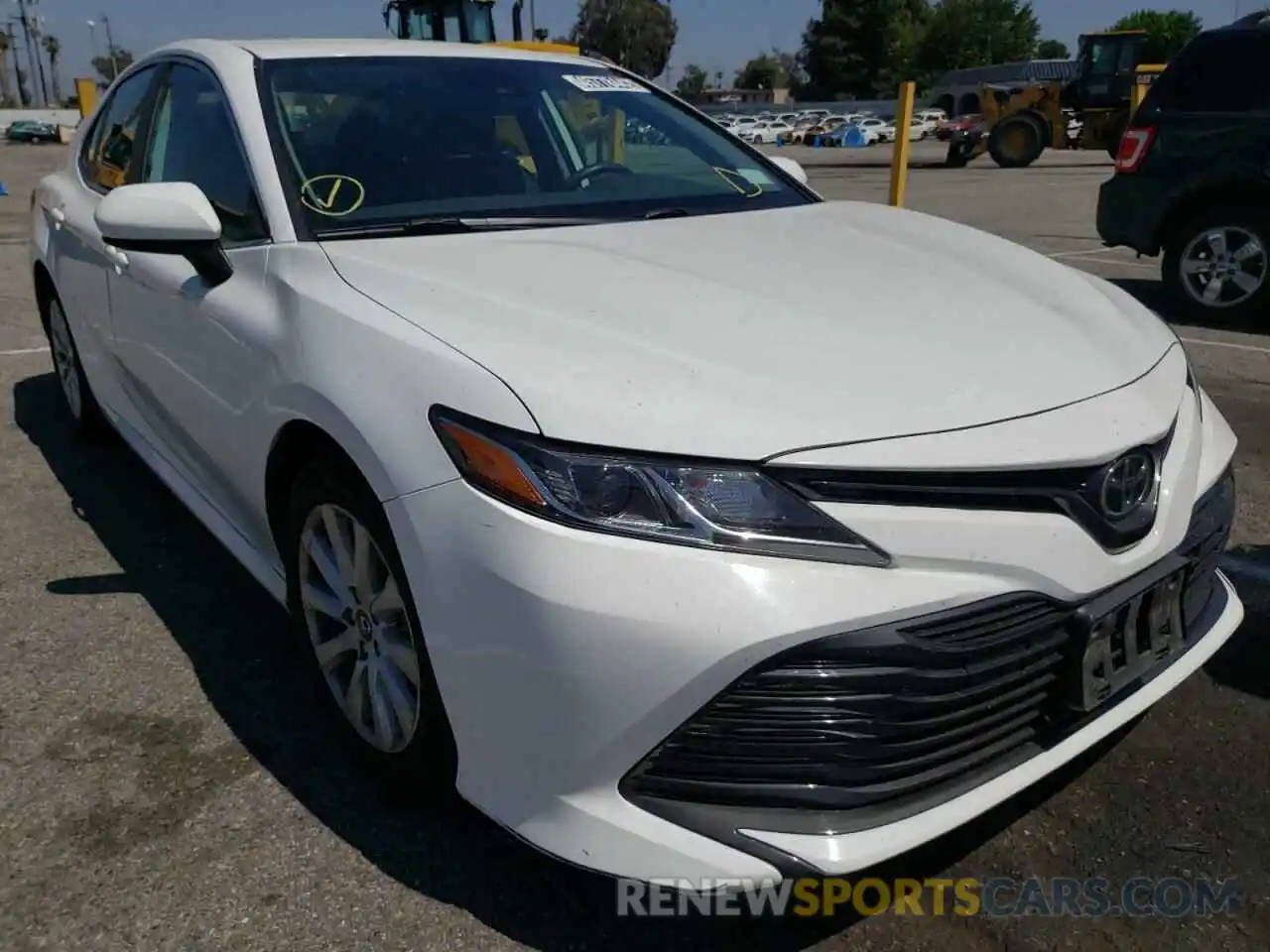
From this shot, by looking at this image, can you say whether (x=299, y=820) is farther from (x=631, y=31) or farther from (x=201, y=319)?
(x=631, y=31)

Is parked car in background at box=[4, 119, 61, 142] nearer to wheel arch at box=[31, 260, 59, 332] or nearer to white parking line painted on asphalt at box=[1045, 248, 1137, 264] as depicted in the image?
white parking line painted on asphalt at box=[1045, 248, 1137, 264]

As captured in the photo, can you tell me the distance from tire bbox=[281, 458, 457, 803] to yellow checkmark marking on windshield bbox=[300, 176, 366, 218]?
0.65 meters

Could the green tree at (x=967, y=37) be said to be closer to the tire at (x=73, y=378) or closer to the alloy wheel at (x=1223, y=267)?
the alloy wheel at (x=1223, y=267)

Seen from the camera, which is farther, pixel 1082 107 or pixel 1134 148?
pixel 1082 107

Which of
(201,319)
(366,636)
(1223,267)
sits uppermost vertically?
(201,319)

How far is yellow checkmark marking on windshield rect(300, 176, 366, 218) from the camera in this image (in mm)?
2488

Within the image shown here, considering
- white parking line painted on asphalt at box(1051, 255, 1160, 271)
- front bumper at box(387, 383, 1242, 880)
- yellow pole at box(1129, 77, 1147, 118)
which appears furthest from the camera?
yellow pole at box(1129, 77, 1147, 118)

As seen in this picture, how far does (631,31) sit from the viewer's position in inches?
3457

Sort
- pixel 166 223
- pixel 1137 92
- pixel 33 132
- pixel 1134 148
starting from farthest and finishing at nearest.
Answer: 1. pixel 33 132
2. pixel 1137 92
3. pixel 1134 148
4. pixel 166 223

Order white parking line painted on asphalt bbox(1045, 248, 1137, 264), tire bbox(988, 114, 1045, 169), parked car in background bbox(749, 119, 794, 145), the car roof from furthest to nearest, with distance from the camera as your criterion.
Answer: parked car in background bbox(749, 119, 794, 145) < tire bbox(988, 114, 1045, 169) < white parking line painted on asphalt bbox(1045, 248, 1137, 264) < the car roof

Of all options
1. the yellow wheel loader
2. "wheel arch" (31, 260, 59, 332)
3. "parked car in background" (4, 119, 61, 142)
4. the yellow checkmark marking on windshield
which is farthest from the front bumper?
"parked car in background" (4, 119, 61, 142)

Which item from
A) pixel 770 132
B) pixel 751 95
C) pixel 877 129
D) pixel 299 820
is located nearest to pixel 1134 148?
pixel 299 820

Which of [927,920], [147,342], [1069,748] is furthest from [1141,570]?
[147,342]

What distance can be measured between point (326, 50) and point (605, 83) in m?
0.91
